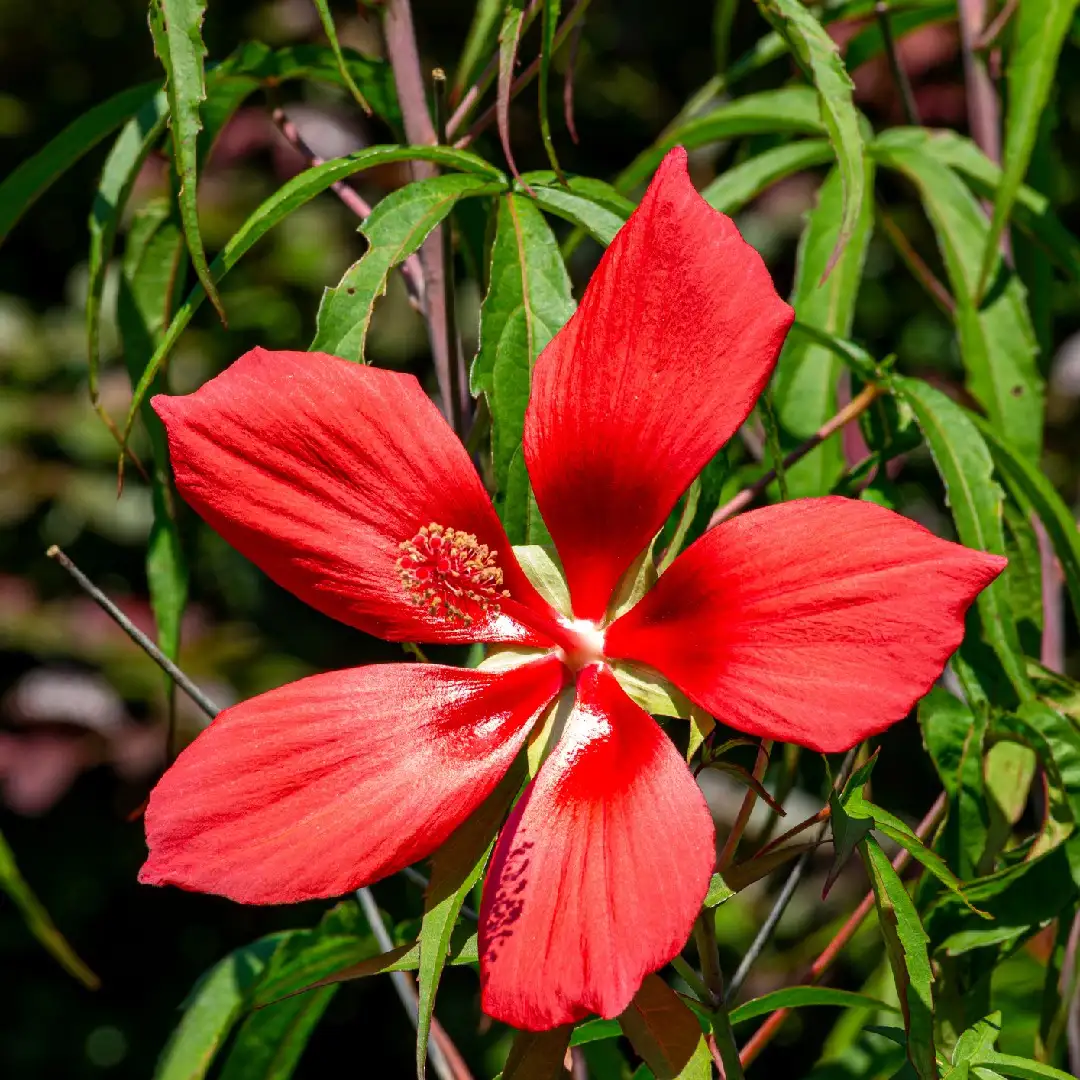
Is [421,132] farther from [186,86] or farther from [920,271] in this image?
[920,271]

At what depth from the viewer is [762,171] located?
1.04 metres

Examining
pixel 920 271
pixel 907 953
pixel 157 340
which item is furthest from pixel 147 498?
pixel 907 953

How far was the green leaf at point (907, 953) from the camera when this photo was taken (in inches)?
24.3

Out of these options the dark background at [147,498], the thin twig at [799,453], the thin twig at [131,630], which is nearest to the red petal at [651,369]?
the thin twig at [799,453]

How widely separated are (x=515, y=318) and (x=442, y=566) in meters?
0.14

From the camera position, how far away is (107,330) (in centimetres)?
223

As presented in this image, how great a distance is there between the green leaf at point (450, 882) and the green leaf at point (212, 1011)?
0.27 metres

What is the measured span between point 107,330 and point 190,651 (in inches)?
23.2

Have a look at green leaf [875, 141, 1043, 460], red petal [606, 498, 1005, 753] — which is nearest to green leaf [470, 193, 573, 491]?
red petal [606, 498, 1005, 753]

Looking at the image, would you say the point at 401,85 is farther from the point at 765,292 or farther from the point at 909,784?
the point at 909,784

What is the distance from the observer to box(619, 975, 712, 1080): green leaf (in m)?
0.62

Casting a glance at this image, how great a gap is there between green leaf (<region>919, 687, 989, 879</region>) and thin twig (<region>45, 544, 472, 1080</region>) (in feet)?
1.03

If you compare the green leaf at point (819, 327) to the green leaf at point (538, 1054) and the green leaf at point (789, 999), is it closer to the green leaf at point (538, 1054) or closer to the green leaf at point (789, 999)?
the green leaf at point (789, 999)

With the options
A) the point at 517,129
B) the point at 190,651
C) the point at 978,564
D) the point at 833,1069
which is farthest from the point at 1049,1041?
the point at 517,129
